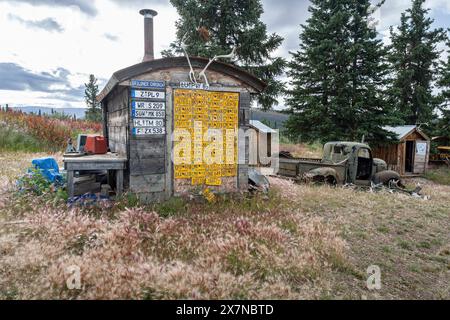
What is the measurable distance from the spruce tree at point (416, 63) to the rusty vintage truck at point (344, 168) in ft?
44.2

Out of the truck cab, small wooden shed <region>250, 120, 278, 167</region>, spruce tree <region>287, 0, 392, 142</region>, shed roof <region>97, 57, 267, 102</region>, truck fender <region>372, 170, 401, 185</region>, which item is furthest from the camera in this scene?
small wooden shed <region>250, 120, 278, 167</region>

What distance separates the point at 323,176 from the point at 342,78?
8.49 meters

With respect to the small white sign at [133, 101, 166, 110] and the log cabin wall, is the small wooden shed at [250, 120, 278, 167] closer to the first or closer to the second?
the log cabin wall

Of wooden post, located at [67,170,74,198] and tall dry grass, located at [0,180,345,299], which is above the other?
wooden post, located at [67,170,74,198]

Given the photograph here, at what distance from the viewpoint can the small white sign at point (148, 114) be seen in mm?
6457

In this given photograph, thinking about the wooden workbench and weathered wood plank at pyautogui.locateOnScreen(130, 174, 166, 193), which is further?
weathered wood plank at pyautogui.locateOnScreen(130, 174, 166, 193)

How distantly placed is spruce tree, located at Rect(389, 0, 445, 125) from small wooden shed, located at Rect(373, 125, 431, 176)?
3.49 metres

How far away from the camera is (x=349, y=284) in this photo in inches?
153

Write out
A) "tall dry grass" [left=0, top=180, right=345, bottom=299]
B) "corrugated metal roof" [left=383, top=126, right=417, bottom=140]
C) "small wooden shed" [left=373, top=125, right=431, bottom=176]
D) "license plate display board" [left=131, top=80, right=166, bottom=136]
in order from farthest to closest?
"small wooden shed" [left=373, top=125, right=431, bottom=176]
"corrugated metal roof" [left=383, top=126, right=417, bottom=140]
"license plate display board" [left=131, top=80, right=166, bottom=136]
"tall dry grass" [left=0, top=180, right=345, bottom=299]

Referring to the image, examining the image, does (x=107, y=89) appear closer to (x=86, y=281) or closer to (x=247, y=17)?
(x=86, y=281)

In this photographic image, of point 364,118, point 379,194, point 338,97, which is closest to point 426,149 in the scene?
point 364,118

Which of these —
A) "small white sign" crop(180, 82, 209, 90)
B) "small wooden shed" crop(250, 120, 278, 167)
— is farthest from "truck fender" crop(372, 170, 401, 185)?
"small wooden shed" crop(250, 120, 278, 167)

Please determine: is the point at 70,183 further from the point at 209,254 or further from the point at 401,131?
the point at 401,131

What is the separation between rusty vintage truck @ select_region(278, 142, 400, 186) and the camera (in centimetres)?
1155
